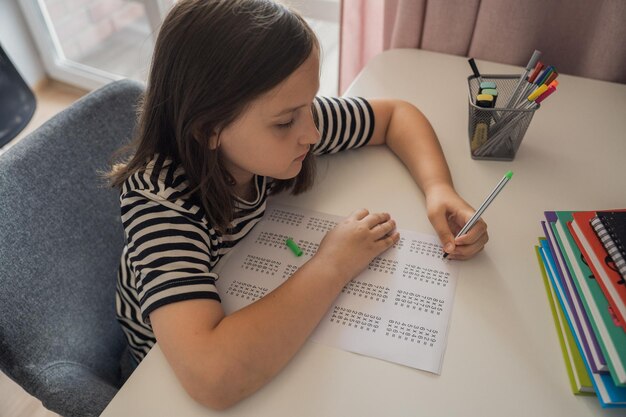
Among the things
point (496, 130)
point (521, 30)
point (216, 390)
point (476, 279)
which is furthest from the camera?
point (521, 30)

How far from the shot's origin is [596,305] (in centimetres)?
55

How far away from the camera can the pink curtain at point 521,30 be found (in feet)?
3.30

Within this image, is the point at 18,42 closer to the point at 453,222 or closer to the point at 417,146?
the point at 417,146

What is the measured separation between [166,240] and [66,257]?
222 millimetres

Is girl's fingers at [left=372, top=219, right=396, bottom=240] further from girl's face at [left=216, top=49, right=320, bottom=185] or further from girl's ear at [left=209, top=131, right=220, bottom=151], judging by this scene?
girl's ear at [left=209, top=131, right=220, bottom=151]

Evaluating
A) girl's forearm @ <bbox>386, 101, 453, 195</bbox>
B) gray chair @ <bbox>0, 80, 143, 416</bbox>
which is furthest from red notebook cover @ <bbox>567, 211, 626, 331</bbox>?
gray chair @ <bbox>0, 80, 143, 416</bbox>

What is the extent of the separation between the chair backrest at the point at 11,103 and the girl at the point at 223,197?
95cm

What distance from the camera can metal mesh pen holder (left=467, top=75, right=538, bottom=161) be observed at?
802 millimetres

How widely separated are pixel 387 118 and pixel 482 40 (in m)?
0.40

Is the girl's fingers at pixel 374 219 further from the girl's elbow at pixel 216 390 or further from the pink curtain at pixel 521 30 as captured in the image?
the pink curtain at pixel 521 30

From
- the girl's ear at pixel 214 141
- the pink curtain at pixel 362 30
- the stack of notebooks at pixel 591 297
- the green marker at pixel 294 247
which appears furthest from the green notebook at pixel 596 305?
the pink curtain at pixel 362 30

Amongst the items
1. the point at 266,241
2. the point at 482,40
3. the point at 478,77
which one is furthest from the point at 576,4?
the point at 266,241

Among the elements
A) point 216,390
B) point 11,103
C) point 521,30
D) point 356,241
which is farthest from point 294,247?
point 11,103

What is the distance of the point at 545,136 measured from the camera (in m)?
0.89
